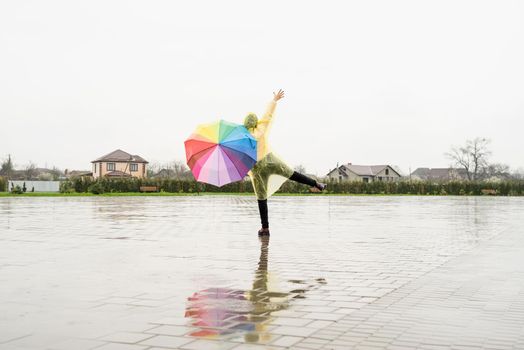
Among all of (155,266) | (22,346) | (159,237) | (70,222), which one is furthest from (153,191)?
(22,346)

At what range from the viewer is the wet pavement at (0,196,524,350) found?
4.27 m

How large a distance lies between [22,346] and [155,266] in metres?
4.02

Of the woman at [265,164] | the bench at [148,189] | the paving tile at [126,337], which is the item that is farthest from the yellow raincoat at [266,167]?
the bench at [148,189]

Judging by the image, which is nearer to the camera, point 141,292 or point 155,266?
point 141,292

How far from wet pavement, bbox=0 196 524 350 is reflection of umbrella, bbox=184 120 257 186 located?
51.0 inches

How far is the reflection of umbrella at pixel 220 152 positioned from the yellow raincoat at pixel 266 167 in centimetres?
55

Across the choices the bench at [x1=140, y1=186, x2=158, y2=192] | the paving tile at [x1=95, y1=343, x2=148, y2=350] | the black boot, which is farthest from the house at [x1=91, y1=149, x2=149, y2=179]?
the paving tile at [x1=95, y1=343, x2=148, y2=350]

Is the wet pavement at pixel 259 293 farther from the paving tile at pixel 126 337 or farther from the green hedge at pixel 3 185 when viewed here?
the green hedge at pixel 3 185

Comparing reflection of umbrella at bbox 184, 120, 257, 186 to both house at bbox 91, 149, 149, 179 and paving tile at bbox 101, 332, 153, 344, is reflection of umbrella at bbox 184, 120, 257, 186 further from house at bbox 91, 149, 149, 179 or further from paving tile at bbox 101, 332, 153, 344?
house at bbox 91, 149, 149, 179

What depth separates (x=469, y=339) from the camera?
4219 mm

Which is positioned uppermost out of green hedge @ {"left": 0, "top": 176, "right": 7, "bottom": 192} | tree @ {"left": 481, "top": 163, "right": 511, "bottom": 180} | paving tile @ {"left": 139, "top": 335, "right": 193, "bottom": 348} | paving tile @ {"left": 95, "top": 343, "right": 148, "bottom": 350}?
tree @ {"left": 481, "top": 163, "right": 511, "bottom": 180}

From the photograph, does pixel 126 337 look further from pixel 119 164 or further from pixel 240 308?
pixel 119 164

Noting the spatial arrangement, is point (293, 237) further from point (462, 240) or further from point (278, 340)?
point (278, 340)

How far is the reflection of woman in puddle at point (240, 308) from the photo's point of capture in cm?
→ 447
